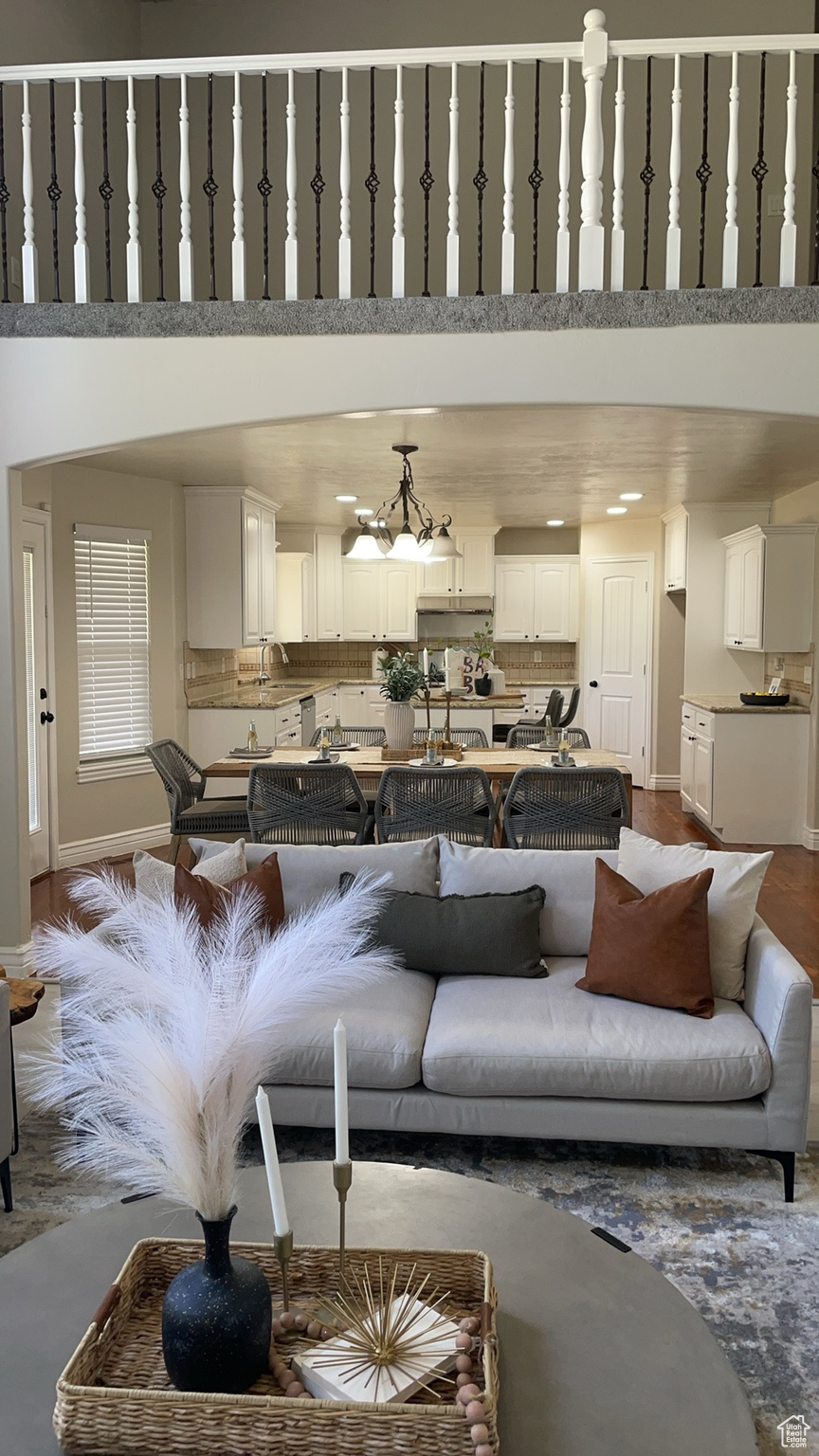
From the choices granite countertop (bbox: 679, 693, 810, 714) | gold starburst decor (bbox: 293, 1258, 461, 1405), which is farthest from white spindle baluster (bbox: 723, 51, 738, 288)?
gold starburst decor (bbox: 293, 1258, 461, 1405)

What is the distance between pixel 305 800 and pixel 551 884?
152cm

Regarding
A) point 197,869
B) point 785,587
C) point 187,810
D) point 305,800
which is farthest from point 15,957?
point 785,587

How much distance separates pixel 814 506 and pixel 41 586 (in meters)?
5.23

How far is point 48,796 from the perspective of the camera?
6.64 meters

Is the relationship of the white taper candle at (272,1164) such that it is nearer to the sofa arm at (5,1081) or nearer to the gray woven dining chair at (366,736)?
the sofa arm at (5,1081)

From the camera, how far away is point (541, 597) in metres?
10.9

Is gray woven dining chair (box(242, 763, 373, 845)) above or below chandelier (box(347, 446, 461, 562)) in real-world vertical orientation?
below

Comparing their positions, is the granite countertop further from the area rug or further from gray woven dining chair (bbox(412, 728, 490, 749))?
the area rug

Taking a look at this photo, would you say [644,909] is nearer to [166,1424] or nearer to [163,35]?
[166,1424]

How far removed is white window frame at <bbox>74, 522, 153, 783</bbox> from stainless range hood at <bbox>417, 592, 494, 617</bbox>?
4350 mm

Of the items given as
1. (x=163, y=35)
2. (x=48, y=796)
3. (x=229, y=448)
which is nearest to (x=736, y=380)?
(x=229, y=448)

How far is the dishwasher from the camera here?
9234mm

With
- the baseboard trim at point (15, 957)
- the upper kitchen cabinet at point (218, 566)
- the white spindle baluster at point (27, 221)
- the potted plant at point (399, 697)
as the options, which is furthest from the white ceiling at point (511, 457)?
the baseboard trim at point (15, 957)

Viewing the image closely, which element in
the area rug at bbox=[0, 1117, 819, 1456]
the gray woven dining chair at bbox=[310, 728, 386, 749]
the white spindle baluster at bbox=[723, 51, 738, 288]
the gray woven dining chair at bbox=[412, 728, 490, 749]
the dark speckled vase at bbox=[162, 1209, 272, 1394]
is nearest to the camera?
the dark speckled vase at bbox=[162, 1209, 272, 1394]
